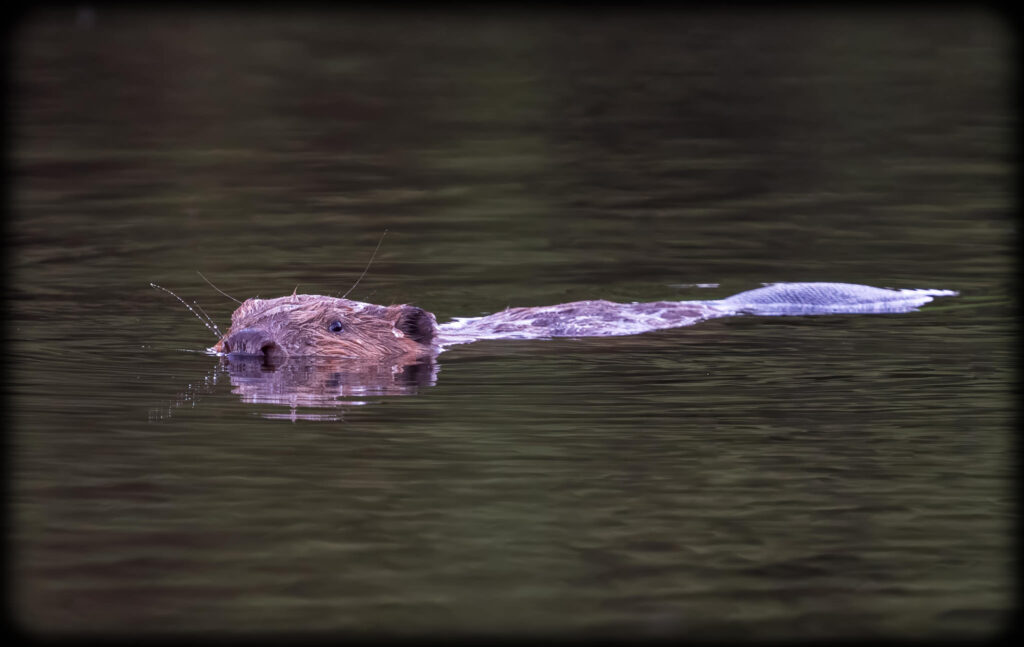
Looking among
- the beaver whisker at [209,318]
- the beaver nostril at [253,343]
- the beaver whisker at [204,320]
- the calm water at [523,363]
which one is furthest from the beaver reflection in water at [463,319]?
the beaver whisker at [209,318]

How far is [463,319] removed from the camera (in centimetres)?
962

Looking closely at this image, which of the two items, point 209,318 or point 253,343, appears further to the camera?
point 209,318

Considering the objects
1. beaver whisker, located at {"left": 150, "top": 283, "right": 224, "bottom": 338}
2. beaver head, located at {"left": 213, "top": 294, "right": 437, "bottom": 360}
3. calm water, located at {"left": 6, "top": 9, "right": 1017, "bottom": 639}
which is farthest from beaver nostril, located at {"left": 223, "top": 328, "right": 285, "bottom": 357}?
beaver whisker, located at {"left": 150, "top": 283, "right": 224, "bottom": 338}

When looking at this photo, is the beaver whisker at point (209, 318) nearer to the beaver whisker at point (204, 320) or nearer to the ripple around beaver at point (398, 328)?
the beaver whisker at point (204, 320)

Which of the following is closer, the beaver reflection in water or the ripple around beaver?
the ripple around beaver

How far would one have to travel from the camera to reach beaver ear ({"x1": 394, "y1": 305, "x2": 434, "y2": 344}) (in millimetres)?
8695

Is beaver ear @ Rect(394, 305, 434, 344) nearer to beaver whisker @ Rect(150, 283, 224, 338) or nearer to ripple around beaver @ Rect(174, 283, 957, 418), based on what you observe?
ripple around beaver @ Rect(174, 283, 957, 418)

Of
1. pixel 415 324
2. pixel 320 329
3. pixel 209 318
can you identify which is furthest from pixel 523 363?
pixel 209 318

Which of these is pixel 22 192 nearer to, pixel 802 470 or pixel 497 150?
pixel 497 150

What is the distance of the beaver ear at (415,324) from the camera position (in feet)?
28.5

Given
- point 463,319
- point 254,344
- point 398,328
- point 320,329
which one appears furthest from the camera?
point 463,319

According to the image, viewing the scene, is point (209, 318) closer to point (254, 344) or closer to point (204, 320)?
point (204, 320)

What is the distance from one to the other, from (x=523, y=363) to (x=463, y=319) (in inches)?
52.4

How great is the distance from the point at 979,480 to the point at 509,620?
244 cm
